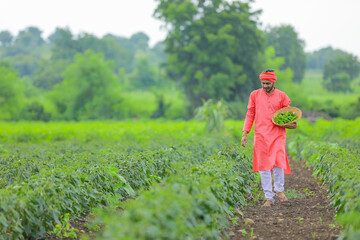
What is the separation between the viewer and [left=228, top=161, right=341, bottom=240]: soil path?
487 cm

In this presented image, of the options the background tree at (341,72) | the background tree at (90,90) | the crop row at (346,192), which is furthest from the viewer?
the background tree at (341,72)

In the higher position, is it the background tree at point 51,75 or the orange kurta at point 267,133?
the background tree at point 51,75

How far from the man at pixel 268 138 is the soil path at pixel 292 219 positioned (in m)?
0.36

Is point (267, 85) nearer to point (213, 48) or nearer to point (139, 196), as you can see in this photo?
point (139, 196)

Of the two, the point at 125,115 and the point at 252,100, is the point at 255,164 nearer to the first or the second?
the point at 252,100

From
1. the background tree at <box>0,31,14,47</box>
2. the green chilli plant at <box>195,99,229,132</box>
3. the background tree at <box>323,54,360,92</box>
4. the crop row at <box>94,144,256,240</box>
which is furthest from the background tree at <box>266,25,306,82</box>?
the background tree at <box>0,31,14,47</box>

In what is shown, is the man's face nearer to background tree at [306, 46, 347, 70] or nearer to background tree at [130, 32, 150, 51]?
background tree at [306, 46, 347, 70]

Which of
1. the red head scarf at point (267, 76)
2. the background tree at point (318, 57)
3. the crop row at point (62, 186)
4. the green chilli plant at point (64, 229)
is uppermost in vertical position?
the background tree at point (318, 57)

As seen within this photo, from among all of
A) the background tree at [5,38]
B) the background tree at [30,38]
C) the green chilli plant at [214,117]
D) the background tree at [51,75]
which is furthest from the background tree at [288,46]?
the background tree at [5,38]

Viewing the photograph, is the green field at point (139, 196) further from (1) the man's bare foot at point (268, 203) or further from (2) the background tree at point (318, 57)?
(2) the background tree at point (318, 57)

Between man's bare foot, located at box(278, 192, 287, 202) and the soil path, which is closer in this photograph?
the soil path

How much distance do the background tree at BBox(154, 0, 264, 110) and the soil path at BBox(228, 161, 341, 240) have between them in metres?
35.1

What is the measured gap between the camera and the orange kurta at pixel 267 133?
265 inches

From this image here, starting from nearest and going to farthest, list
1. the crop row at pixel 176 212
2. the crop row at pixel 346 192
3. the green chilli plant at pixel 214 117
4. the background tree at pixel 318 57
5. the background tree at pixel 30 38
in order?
the crop row at pixel 176 212 < the crop row at pixel 346 192 < the green chilli plant at pixel 214 117 < the background tree at pixel 318 57 < the background tree at pixel 30 38
